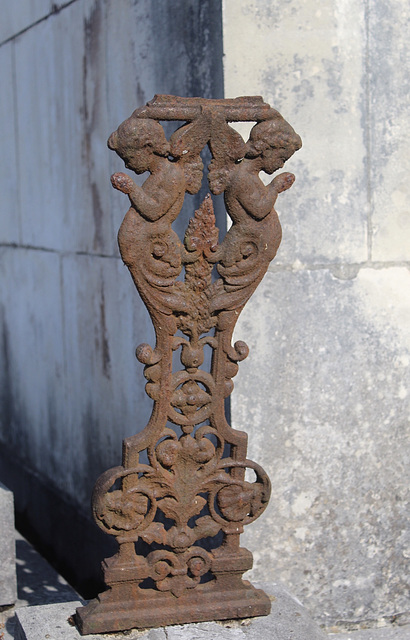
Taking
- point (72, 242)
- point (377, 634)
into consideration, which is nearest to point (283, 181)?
point (377, 634)

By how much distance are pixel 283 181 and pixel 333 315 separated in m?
0.95

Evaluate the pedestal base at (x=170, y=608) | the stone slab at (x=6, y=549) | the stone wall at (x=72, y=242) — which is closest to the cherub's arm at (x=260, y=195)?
the stone wall at (x=72, y=242)

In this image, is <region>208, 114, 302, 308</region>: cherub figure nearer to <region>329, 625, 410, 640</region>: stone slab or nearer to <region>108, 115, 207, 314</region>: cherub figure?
<region>108, 115, 207, 314</region>: cherub figure

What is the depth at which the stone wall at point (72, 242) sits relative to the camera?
3805 millimetres

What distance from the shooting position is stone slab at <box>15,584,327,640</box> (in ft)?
8.58

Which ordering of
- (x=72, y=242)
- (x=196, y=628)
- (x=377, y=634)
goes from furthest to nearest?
1. (x=72, y=242)
2. (x=377, y=634)
3. (x=196, y=628)

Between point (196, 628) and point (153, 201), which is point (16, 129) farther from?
point (196, 628)

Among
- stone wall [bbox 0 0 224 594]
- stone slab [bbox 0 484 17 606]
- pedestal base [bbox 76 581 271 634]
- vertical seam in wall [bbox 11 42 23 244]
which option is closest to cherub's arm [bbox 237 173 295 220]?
stone wall [bbox 0 0 224 594]

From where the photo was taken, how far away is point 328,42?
3.33m

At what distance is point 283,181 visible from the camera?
2605 mm

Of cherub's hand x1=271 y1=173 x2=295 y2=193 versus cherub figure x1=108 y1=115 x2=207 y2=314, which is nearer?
cherub figure x1=108 y1=115 x2=207 y2=314

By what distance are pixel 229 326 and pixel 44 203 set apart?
265 cm

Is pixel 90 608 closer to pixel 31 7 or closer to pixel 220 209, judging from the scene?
pixel 220 209

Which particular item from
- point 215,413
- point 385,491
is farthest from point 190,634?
point 385,491
